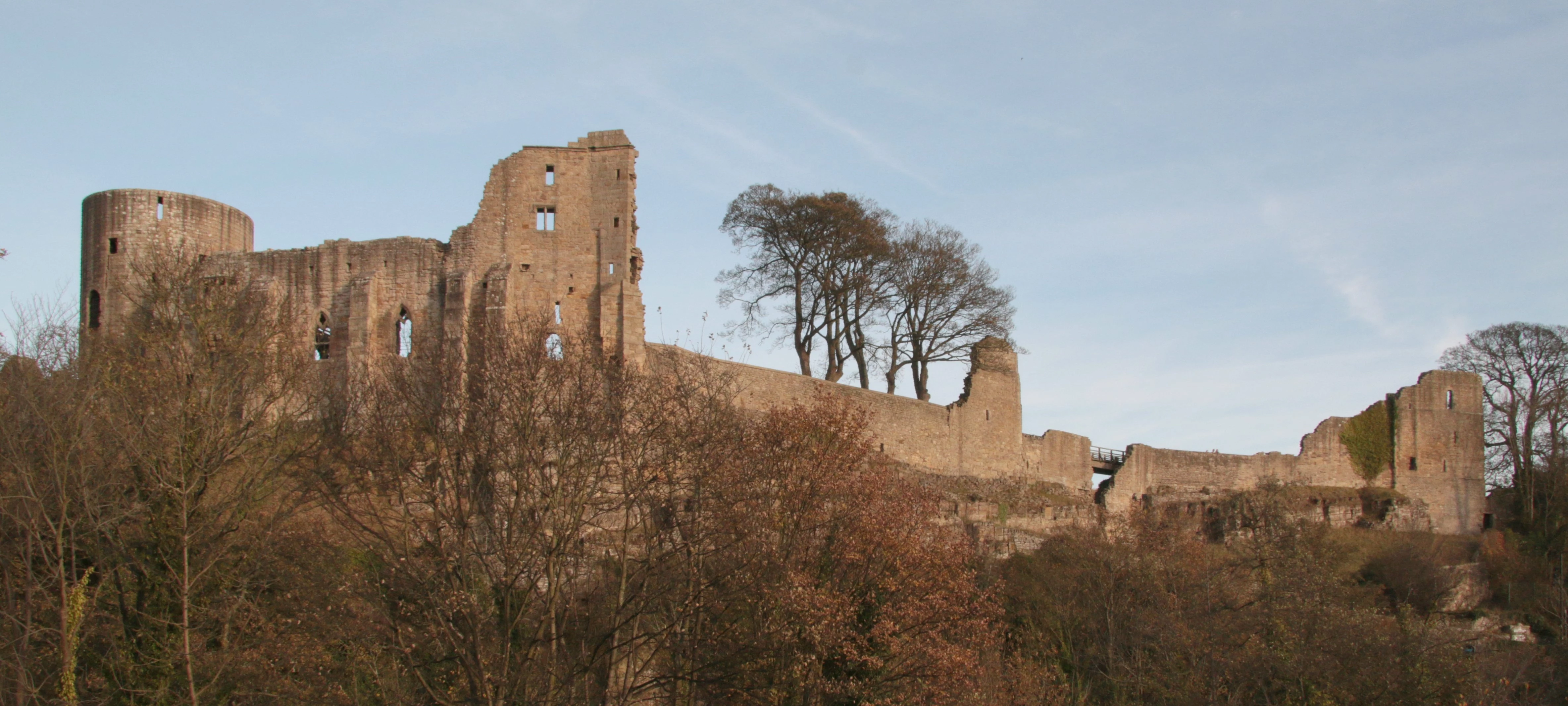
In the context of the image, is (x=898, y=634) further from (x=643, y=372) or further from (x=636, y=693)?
(x=643, y=372)

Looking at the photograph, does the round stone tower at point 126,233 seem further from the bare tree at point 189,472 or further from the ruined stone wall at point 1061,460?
the ruined stone wall at point 1061,460

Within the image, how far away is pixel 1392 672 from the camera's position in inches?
851

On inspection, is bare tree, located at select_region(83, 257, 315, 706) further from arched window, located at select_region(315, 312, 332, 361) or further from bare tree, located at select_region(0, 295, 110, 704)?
arched window, located at select_region(315, 312, 332, 361)

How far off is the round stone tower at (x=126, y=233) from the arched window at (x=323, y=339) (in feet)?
9.48

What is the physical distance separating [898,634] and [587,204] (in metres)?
13.2

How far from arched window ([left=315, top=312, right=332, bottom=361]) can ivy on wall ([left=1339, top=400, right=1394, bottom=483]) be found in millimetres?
28215

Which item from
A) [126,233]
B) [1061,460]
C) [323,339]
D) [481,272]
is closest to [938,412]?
[1061,460]

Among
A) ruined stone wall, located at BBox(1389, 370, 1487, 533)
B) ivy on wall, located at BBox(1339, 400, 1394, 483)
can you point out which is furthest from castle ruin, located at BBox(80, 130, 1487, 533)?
ruined stone wall, located at BBox(1389, 370, 1487, 533)

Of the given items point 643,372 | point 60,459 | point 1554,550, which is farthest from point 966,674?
point 1554,550

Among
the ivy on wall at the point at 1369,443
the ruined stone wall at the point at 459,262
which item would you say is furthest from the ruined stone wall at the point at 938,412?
the ivy on wall at the point at 1369,443

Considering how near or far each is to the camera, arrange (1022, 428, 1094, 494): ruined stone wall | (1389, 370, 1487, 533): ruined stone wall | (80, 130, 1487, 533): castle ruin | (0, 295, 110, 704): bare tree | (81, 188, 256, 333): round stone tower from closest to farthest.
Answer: (0, 295, 110, 704): bare tree → (80, 130, 1487, 533): castle ruin → (81, 188, 256, 333): round stone tower → (1022, 428, 1094, 494): ruined stone wall → (1389, 370, 1487, 533): ruined stone wall

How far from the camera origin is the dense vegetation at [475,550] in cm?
1694

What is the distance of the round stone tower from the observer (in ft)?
92.7

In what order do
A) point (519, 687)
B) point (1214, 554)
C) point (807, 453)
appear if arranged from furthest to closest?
point (1214, 554)
point (807, 453)
point (519, 687)
